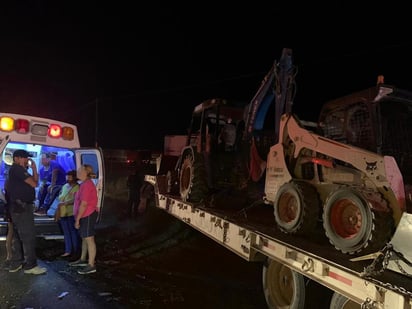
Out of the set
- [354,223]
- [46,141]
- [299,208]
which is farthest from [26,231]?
[354,223]

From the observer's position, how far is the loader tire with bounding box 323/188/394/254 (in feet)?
13.3

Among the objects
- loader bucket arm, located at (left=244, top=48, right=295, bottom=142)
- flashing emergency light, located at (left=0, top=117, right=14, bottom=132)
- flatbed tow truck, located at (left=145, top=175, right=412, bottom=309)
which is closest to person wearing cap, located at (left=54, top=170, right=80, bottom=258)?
flashing emergency light, located at (left=0, top=117, right=14, bottom=132)

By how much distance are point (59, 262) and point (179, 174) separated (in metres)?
3.01

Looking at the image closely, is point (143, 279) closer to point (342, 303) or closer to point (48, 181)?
point (342, 303)

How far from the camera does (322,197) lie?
17.3 feet

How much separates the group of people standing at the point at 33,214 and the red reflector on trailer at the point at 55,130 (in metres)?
0.86

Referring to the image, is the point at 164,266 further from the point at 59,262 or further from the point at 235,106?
the point at 235,106

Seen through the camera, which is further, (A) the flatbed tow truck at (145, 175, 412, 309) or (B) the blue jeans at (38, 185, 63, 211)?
(B) the blue jeans at (38, 185, 63, 211)

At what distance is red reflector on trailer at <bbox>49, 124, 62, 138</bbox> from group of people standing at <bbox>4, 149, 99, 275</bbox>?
0.86 meters

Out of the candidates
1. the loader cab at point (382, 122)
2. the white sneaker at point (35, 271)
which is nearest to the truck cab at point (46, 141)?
the white sneaker at point (35, 271)

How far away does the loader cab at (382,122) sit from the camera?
4.93 meters

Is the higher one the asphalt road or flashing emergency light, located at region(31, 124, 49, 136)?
flashing emergency light, located at region(31, 124, 49, 136)

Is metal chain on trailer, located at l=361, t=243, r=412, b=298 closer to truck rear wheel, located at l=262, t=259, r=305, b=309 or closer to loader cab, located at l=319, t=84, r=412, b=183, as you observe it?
truck rear wheel, located at l=262, t=259, r=305, b=309

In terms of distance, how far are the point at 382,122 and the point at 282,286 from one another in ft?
7.45
